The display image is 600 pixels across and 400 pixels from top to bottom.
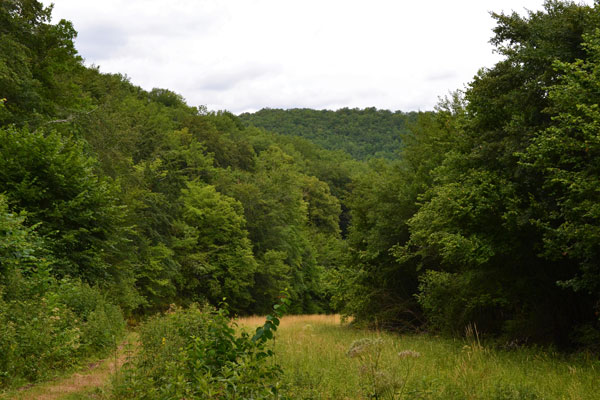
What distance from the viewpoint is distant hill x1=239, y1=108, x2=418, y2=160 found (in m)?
135

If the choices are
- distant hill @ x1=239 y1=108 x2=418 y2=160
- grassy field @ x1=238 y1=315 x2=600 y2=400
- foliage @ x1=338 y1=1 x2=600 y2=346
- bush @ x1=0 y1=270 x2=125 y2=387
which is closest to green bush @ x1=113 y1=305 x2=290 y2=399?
grassy field @ x1=238 y1=315 x2=600 y2=400

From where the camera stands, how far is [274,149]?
80812 mm

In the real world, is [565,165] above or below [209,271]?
above

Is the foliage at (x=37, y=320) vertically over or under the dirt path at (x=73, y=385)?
over

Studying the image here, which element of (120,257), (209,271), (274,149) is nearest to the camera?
(120,257)

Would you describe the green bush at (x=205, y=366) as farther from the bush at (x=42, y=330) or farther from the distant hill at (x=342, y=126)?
the distant hill at (x=342, y=126)

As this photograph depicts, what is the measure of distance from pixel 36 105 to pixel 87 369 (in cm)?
1497

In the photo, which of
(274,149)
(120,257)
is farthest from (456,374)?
(274,149)

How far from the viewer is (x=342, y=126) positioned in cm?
15212

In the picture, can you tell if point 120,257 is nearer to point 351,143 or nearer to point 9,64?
point 9,64

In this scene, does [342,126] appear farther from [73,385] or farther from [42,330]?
[73,385]

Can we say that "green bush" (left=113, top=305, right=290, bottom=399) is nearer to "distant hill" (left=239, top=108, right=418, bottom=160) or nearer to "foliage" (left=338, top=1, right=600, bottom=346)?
"foliage" (left=338, top=1, right=600, bottom=346)

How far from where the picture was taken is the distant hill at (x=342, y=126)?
135 meters

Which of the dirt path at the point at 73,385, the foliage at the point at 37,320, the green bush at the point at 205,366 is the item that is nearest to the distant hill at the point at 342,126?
the foliage at the point at 37,320
